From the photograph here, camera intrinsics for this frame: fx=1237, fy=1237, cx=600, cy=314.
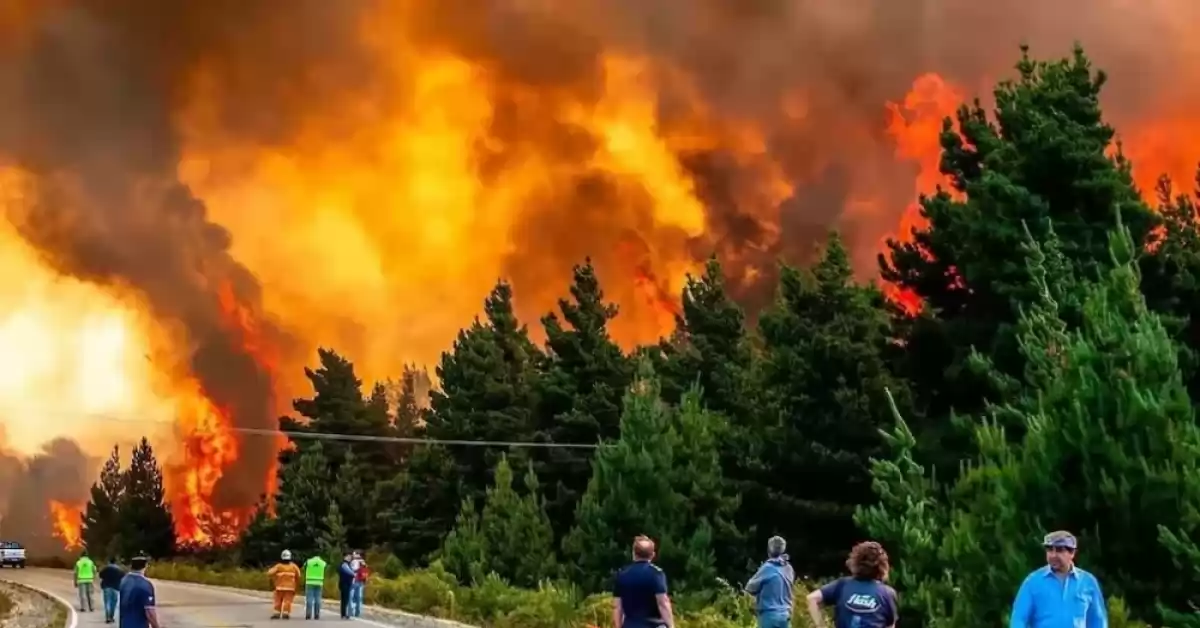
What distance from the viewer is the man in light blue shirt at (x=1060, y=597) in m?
7.71

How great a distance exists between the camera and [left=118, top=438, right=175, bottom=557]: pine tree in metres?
88.8

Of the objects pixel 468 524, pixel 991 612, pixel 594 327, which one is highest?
pixel 594 327

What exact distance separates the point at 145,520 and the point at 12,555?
10236 millimetres

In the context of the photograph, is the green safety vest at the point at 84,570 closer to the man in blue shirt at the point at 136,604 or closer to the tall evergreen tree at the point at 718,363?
the tall evergreen tree at the point at 718,363

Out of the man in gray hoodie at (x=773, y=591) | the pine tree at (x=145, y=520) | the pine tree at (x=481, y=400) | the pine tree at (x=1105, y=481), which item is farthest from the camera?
the pine tree at (x=145, y=520)

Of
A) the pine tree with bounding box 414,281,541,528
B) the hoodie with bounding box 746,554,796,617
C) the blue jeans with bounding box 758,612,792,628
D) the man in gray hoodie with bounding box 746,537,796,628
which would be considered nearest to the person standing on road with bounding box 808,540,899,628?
the man in gray hoodie with bounding box 746,537,796,628

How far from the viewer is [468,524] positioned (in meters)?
36.0

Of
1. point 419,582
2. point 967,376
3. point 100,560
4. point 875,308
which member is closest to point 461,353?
point 419,582

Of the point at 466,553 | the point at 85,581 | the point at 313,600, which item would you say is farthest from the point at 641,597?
the point at 85,581

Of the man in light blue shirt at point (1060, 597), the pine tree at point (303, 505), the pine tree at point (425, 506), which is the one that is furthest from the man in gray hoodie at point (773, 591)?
the pine tree at point (303, 505)

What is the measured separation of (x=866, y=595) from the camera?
812 cm

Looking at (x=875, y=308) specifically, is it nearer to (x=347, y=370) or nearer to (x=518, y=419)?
(x=518, y=419)

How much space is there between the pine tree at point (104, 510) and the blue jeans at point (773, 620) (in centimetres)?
9005

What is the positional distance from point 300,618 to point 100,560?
7147cm
